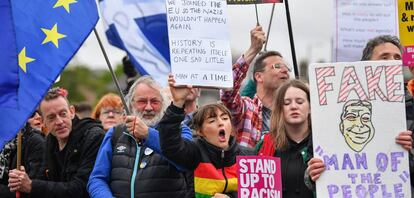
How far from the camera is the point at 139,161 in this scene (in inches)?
310

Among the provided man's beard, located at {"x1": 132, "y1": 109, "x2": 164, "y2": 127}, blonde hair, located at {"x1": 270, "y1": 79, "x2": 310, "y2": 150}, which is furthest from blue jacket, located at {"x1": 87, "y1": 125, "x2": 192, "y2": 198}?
blonde hair, located at {"x1": 270, "y1": 79, "x2": 310, "y2": 150}

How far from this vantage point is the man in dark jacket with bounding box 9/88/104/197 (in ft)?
28.1

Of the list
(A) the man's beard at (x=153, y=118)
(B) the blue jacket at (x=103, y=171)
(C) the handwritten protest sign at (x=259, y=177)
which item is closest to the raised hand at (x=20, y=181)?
(B) the blue jacket at (x=103, y=171)

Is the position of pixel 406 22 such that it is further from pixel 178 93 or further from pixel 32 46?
pixel 32 46

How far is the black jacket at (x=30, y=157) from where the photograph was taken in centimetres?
909

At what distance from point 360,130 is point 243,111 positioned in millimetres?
1799

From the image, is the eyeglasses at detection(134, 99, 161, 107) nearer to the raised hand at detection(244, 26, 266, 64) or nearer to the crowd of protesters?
the crowd of protesters

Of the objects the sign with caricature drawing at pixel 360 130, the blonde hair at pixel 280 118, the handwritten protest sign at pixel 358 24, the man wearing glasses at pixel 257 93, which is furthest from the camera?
the handwritten protest sign at pixel 358 24

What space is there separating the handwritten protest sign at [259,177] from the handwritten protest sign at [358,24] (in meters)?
1.59

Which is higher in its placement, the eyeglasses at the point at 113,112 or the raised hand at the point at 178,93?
the eyeglasses at the point at 113,112

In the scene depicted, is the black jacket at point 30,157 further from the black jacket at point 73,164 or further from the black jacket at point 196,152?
the black jacket at point 196,152

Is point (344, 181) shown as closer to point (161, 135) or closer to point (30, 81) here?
point (161, 135)

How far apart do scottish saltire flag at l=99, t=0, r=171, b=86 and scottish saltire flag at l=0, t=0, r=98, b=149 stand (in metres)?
3.01

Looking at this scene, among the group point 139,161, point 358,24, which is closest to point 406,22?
point 358,24
